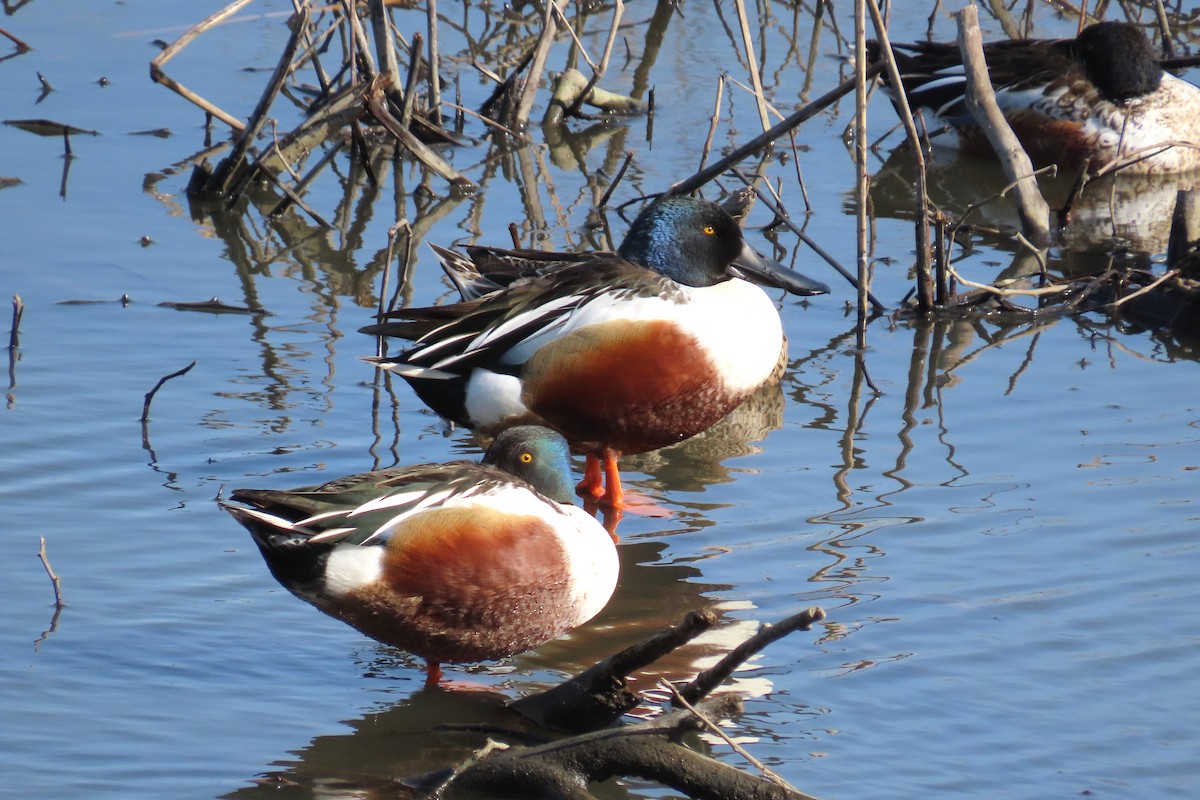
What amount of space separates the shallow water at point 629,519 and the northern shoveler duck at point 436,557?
24 cm

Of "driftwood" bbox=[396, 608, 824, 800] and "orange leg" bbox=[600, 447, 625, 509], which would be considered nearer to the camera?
"driftwood" bbox=[396, 608, 824, 800]

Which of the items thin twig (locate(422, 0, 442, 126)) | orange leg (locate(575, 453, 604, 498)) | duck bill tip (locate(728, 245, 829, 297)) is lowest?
orange leg (locate(575, 453, 604, 498))

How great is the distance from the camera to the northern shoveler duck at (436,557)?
360cm

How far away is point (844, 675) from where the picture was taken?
3.89 meters

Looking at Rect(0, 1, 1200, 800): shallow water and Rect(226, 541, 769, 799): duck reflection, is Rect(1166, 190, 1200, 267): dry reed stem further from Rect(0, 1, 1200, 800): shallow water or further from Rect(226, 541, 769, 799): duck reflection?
Rect(226, 541, 769, 799): duck reflection

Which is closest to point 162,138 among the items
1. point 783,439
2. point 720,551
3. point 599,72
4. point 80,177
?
point 80,177

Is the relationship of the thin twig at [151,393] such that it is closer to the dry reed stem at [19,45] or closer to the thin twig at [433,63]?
the thin twig at [433,63]

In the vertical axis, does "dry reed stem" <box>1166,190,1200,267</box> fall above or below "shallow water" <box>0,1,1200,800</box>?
above

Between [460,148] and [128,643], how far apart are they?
465 cm

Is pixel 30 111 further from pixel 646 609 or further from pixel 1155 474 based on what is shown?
pixel 1155 474

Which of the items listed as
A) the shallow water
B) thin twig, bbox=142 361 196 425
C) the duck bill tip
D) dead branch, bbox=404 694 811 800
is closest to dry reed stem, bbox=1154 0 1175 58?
the shallow water

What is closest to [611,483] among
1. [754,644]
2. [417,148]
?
[754,644]

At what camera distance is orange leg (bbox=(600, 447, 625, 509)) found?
4.98 m

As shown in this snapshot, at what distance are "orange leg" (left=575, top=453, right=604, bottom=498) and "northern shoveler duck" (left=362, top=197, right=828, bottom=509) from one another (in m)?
0.01
